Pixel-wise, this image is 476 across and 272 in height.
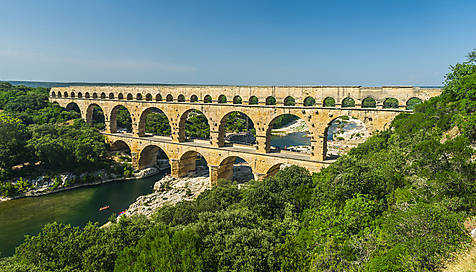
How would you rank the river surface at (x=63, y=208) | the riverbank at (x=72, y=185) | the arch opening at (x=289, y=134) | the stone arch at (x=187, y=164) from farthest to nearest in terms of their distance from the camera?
1. the arch opening at (x=289, y=134)
2. the stone arch at (x=187, y=164)
3. the riverbank at (x=72, y=185)
4. the river surface at (x=63, y=208)

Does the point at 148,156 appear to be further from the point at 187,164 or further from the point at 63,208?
the point at 63,208

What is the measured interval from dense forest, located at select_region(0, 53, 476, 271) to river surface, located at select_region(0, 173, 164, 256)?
12231 mm

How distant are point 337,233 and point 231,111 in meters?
18.9

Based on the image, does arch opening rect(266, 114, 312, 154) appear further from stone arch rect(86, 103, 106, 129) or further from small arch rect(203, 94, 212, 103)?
stone arch rect(86, 103, 106, 129)

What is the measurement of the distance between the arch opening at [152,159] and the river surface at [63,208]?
12.5 ft

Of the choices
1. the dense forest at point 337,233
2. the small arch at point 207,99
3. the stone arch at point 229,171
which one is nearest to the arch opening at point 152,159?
the small arch at point 207,99

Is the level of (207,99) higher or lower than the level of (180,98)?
lower

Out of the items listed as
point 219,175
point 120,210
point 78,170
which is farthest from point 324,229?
point 78,170

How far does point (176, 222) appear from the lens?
15820mm

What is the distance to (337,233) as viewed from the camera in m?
10.3

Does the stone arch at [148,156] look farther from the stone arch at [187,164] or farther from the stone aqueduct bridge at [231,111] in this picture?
the stone arch at [187,164]

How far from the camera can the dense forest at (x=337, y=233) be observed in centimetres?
795

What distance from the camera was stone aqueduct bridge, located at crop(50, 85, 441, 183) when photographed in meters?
22.8

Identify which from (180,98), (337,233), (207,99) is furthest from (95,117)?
(337,233)
